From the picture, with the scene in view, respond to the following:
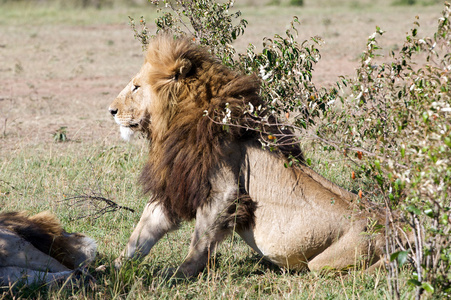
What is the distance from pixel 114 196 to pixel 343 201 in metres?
2.27

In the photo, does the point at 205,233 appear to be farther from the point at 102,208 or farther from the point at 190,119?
the point at 102,208

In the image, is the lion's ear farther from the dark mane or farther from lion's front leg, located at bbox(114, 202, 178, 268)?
lion's front leg, located at bbox(114, 202, 178, 268)

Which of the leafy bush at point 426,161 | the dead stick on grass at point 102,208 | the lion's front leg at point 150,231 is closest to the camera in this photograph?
the leafy bush at point 426,161

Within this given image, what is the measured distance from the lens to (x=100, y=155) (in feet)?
20.1

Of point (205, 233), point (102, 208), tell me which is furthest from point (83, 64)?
point (205, 233)

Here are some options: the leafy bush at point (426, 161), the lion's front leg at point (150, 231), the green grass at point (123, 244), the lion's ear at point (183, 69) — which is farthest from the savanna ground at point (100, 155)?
the lion's ear at point (183, 69)

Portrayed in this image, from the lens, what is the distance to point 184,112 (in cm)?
363

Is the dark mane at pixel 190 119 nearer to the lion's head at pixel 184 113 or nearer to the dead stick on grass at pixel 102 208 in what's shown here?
the lion's head at pixel 184 113

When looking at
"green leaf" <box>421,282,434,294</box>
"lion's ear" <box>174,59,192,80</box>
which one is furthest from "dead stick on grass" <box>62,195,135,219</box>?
"green leaf" <box>421,282,434,294</box>

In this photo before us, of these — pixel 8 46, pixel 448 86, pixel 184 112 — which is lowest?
pixel 8 46

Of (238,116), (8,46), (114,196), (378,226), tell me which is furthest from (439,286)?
(8,46)

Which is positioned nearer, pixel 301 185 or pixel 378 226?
pixel 378 226

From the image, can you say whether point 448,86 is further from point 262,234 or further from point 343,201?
point 262,234

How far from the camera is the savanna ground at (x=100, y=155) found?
3.42m
